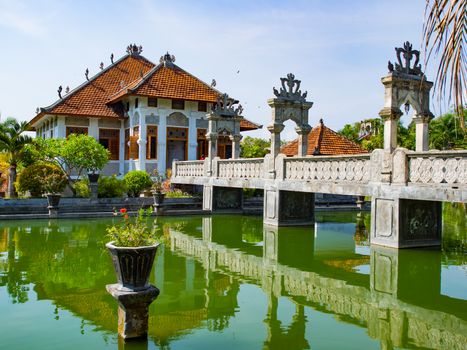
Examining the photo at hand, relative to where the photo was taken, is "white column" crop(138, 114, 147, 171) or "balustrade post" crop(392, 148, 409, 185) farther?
"white column" crop(138, 114, 147, 171)

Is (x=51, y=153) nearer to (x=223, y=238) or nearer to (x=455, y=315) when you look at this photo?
(x=223, y=238)

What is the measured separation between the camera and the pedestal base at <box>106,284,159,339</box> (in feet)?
18.7

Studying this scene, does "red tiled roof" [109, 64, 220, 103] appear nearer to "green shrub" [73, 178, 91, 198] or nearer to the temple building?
the temple building

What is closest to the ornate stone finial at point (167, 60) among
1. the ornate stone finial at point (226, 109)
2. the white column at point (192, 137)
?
the white column at point (192, 137)

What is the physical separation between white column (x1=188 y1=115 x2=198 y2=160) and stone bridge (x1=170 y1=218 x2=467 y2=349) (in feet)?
52.1

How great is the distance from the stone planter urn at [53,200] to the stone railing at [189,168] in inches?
259

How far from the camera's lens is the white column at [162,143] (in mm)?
27844

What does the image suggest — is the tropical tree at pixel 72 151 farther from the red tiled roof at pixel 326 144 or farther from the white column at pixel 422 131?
the white column at pixel 422 131

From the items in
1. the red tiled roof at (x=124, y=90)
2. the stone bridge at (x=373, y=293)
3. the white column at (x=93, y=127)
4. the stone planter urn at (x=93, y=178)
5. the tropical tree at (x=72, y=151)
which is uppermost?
the red tiled roof at (x=124, y=90)

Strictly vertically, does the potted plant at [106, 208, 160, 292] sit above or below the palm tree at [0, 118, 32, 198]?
below

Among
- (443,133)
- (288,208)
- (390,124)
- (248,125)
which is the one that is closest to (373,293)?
(390,124)

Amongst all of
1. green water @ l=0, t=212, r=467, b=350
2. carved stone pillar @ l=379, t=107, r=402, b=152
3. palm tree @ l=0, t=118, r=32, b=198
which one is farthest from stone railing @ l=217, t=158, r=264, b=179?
palm tree @ l=0, t=118, r=32, b=198

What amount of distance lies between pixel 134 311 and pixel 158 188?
16.8 m

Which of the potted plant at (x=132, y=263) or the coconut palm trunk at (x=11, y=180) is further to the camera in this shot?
the coconut palm trunk at (x=11, y=180)
